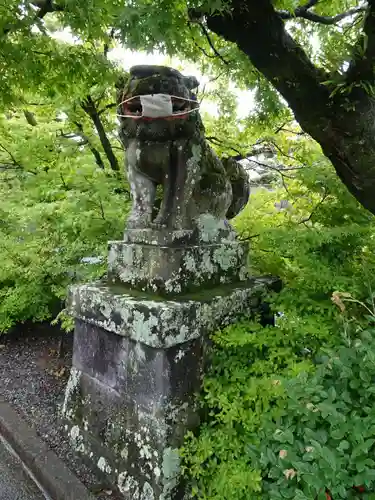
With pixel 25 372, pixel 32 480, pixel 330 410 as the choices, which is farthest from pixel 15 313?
pixel 330 410

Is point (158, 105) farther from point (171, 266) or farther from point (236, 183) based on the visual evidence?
point (236, 183)

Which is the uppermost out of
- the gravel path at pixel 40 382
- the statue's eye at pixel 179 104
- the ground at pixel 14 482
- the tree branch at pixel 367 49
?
the tree branch at pixel 367 49

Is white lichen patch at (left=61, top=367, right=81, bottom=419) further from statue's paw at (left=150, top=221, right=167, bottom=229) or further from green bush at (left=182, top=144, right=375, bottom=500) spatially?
statue's paw at (left=150, top=221, right=167, bottom=229)

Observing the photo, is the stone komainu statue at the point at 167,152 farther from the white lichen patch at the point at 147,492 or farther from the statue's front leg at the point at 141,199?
the white lichen patch at the point at 147,492

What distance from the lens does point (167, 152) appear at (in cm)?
230

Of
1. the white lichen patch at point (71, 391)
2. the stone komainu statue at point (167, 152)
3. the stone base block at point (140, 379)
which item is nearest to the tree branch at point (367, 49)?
the stone komainu statue at point (167, 152)

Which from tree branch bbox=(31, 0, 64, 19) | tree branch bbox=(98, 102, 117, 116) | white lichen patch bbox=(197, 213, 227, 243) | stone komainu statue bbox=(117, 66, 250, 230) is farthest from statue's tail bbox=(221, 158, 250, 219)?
tree branch bbox=(98, 102, 117, 116)

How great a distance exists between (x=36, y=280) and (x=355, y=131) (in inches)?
140

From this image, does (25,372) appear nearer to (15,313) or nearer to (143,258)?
(15,313)

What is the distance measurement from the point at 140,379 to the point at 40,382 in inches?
77.2

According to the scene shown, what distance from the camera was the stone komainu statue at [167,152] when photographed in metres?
2.11

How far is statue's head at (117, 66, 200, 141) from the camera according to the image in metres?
2.07

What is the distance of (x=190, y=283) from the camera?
2281 millimetres

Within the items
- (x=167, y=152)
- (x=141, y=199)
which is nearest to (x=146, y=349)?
(x=141, y=199)
